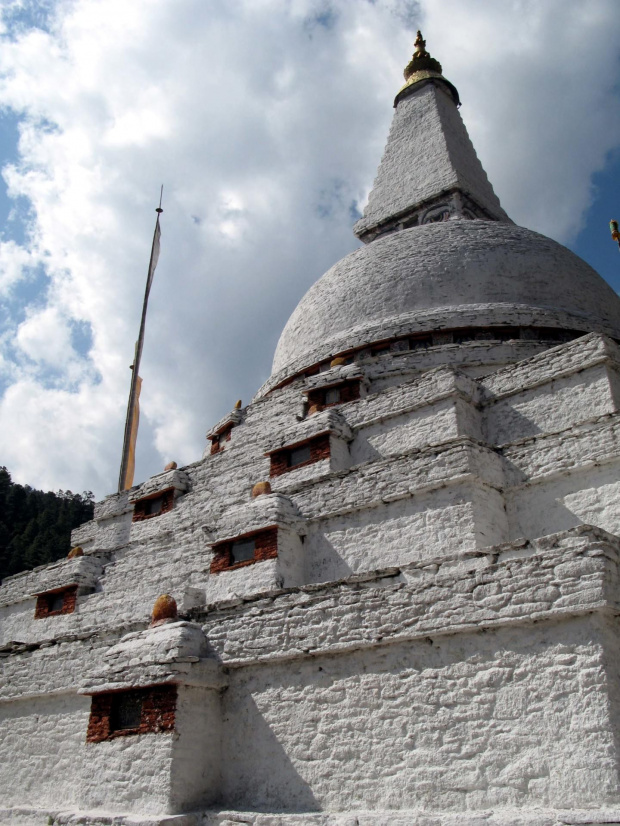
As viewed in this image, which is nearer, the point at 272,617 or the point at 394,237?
the point at 272,617

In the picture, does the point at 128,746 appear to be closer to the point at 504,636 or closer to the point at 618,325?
the point at 504,636

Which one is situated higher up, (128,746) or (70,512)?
(70,512)

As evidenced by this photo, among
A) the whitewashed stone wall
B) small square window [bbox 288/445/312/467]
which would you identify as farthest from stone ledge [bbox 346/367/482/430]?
small square window [bbox 288/445/312/467]

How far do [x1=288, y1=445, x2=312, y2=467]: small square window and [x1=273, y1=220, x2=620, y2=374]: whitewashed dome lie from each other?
336 cm

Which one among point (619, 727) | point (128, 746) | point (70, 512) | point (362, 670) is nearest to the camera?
point (619, 727)

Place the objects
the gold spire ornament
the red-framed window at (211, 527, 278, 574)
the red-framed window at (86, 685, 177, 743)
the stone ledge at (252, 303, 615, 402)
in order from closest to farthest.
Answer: the red-framed window at (86, 685, 177, 743), the red-framed window at (211, 527, 278, 574), the stone ledge at (252, 303, 615, 402), the gold spire ornament

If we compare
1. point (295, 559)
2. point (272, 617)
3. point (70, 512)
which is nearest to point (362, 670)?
point (272, 617)

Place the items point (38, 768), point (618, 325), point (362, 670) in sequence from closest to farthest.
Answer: point (362, 670)
point (38, 768)
point (618, 325)

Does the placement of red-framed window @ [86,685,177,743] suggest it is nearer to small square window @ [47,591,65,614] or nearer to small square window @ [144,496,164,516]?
small square window @ [47,591,65,614]

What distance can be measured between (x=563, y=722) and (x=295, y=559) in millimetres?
4718

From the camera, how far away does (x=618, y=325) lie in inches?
595

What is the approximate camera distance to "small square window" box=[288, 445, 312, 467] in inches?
462

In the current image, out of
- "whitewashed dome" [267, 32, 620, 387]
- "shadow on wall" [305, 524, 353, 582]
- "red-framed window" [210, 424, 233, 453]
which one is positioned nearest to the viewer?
"shadow on wall" [305, 524, 353, 582]

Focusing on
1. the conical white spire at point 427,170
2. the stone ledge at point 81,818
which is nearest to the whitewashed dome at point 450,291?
the conical white spire at point 427,170
